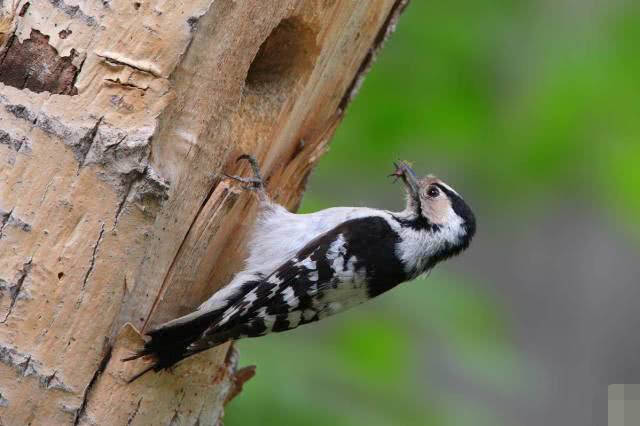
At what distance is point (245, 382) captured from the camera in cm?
482

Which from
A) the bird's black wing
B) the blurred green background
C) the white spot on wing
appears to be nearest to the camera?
the bird's black wing

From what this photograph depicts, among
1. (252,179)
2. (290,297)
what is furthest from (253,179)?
(290,297)


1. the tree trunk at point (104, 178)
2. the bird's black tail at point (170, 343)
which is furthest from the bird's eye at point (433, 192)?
the bird's black tail at point (170, 343)

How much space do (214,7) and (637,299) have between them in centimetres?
913

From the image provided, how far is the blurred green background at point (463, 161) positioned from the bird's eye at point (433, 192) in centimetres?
70

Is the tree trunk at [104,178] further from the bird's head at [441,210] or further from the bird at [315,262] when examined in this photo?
the bird's head at [441,210]

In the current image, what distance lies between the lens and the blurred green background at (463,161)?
5398 mm

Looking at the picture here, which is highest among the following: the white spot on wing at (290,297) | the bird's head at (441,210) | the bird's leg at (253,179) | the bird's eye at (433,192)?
the bird's eye at (433,192)

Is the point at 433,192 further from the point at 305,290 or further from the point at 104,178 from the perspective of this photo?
the point at 104,178

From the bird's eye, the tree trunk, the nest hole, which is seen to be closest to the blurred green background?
the bird's eye

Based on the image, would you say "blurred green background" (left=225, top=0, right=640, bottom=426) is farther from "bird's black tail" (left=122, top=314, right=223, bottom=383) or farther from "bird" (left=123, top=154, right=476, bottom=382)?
"bird's black tail" (left=122, top=314, right=223, bottom=383)

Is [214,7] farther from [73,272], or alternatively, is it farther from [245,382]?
[245,382]

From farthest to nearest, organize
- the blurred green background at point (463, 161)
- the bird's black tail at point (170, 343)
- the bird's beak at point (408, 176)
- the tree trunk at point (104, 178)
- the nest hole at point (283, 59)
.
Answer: the bird's beak at point (408, 176)
the blurred green background at point (463, 161)
the nest hole at point (283, 59)
the bird's black tail at point (170, 343)
the tree trunk at point (104, 178)

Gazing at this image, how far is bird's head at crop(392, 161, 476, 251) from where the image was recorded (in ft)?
17.3
